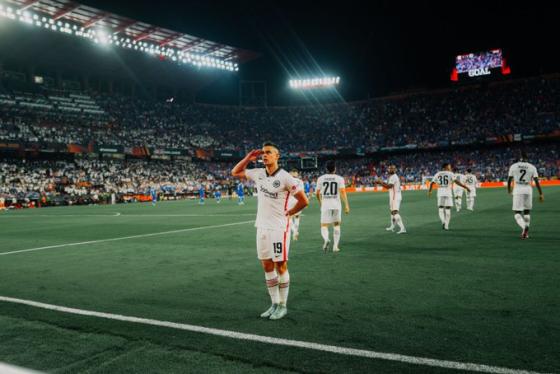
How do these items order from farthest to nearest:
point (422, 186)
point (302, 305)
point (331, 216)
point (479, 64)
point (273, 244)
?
point (479, 64)
point (422, 186)
point (331, 216)
point (302, 305)
point (273, 244)

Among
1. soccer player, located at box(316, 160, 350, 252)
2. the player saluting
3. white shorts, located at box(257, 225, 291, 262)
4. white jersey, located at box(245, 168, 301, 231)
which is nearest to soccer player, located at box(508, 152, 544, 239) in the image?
soccer player, located at box(316, 160, 350, 252)

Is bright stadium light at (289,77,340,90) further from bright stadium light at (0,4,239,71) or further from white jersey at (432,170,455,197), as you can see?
white jersey at (432,170,455,197)

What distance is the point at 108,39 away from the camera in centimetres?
4819

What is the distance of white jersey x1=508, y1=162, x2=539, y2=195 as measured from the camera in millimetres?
11266

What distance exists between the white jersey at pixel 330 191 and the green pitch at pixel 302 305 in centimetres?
129

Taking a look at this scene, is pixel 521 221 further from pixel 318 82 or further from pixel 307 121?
pixel 318 82

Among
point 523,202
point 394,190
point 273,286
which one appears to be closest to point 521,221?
point 523,202

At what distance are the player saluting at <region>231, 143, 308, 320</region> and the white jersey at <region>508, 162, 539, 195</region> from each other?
28.4 ft

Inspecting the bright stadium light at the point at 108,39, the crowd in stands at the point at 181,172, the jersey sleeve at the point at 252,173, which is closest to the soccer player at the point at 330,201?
the jersey sleeve at the point at 252,173

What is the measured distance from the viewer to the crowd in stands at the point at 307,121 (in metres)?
51.2

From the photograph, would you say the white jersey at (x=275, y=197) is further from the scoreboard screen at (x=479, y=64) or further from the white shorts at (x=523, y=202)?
the scoreboard screen at (x=479, y=64)

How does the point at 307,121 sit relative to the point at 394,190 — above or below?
above

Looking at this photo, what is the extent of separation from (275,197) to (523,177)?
29.4 feet

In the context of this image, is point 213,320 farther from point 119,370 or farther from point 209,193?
point 209,193
